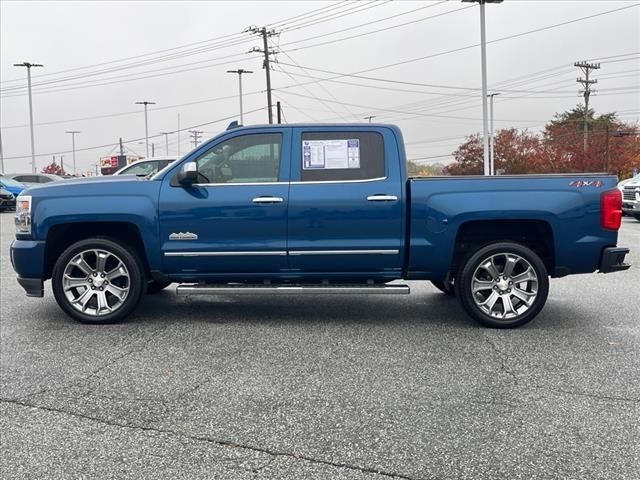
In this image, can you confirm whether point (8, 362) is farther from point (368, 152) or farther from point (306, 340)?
point (368, 152)

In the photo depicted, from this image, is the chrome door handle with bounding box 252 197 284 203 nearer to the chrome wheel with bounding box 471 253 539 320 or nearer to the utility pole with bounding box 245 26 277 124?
the chrome wheel with bounding box 471 253 539 320

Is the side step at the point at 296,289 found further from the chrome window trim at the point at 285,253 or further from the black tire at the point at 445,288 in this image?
the black tire at the point at 445,288

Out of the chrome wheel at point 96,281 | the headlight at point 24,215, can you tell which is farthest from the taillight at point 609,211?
the headlight at point 24,215

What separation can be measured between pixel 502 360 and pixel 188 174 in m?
3.23

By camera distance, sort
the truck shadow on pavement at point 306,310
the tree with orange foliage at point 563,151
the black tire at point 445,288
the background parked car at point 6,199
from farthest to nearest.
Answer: the tree with orange foliage at point 563,151, the background parked car at point 6,199, the black tire at point 445,288, the truck shadow on pavement at point 306,310

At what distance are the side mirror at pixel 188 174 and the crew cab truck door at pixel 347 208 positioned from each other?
36.7 inches

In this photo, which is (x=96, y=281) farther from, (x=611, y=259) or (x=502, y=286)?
(x=611, y=259)

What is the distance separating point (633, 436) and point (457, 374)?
1.32 meters

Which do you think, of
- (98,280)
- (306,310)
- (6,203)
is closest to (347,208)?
(306,310)

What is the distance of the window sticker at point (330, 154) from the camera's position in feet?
19.6

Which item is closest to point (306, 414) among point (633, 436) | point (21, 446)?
point (21, 446)

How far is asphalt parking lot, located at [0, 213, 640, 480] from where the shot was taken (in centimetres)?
325

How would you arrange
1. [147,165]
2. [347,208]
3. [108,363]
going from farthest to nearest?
[147,165]
[347,208]
[108,363]

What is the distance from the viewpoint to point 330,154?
6.00 metres
